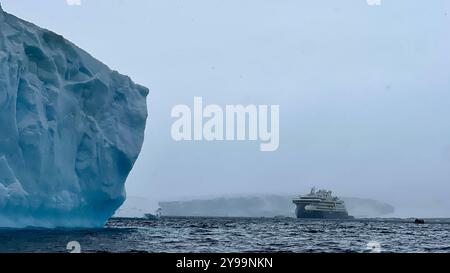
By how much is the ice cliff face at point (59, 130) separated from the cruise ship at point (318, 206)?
4950cm

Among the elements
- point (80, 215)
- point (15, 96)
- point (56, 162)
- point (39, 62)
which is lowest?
point (80, 215)

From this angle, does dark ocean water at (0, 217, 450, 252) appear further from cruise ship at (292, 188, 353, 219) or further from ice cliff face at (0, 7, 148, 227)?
cruise ship at (292, 188, 353, 219)

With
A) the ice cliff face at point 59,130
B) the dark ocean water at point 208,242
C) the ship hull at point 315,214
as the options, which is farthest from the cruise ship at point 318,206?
the ice cliff face at point 59,130

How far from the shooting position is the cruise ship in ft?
259

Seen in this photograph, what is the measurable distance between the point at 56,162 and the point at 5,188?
12.1 feet

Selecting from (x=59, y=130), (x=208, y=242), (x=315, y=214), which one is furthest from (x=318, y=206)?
(x=208, y=242)

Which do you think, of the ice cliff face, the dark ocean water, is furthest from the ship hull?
the ice cliff face

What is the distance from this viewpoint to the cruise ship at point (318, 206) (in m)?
78.9
